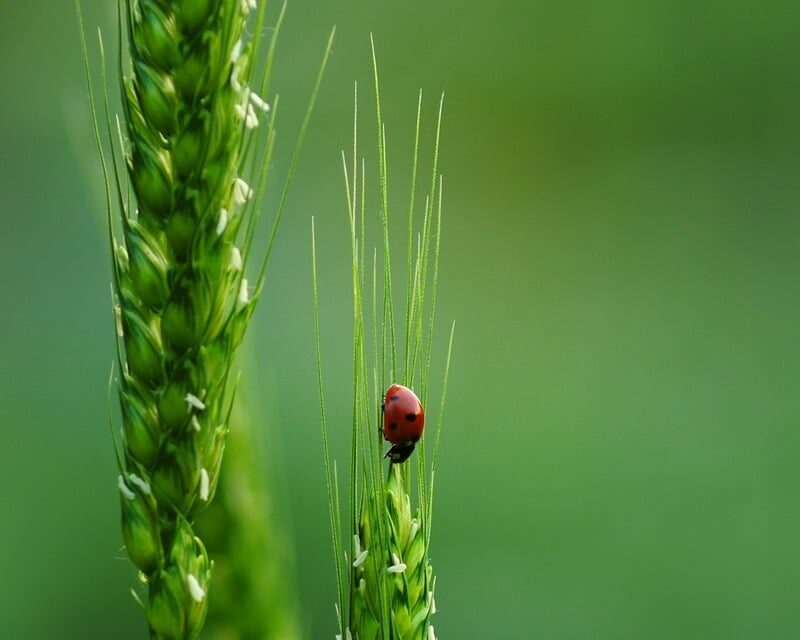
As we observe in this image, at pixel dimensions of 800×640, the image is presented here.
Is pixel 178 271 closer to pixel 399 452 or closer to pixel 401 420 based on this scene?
pixel 399 452

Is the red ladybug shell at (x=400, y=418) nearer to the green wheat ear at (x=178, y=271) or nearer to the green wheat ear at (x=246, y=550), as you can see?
the green wheat ear at (x=246, y=550)

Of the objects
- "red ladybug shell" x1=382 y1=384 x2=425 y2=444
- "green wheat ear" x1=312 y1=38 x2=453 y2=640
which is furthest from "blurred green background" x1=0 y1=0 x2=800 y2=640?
"green wheat ear" x1=312 y1=38 x2=453 y2=640

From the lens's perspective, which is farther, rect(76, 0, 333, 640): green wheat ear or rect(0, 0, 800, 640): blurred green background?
rect(0, 0, 800, 640): blurred green background

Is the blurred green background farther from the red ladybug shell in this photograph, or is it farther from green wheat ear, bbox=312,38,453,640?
green wheat ear, bbox=312,38,453,640

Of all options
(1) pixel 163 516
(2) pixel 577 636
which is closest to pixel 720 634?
(2) pixel 577 636

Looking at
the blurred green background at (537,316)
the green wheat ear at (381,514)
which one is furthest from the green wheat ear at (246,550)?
the blurred green background at (537,316)

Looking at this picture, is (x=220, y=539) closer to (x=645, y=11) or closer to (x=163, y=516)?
(x=163, y=516)

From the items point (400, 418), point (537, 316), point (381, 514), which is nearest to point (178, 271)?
point (381, 514)
